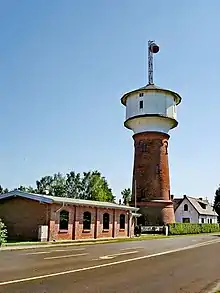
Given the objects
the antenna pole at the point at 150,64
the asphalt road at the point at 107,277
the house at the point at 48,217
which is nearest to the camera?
the asphalt road at the point at 107,277

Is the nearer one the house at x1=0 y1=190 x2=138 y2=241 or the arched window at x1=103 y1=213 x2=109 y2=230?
the house at x1=0 y1=190 x2=138 y2=241

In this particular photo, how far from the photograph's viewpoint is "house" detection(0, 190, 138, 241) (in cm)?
3081

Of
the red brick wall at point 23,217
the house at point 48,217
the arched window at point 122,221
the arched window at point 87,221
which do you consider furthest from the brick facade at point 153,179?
the red brick wall at point 23,217

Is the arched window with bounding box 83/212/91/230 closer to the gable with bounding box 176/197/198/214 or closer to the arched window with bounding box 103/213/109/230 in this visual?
the arched window with bounding box 103/213/109/230

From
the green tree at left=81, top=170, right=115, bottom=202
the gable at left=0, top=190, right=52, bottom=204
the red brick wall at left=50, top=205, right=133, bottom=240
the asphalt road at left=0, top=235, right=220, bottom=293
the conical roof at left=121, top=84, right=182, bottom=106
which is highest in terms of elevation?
the conical roof at left=121, top=84, right=182, bottom=106

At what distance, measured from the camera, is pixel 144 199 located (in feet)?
166

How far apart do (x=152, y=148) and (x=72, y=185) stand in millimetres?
46381

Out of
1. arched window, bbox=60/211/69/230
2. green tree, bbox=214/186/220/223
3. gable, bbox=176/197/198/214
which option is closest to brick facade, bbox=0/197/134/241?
arched window, bbox=60/211/69/230

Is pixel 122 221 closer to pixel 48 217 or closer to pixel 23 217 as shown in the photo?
pixel 48 217

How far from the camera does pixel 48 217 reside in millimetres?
30828

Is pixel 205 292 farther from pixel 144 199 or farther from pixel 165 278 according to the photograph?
pixel 144 199

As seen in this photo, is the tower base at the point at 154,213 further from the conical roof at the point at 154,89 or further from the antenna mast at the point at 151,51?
the antenna mast at the point at 151,51

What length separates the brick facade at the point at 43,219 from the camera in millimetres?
30953

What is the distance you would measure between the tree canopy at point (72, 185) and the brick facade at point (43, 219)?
144 ft
